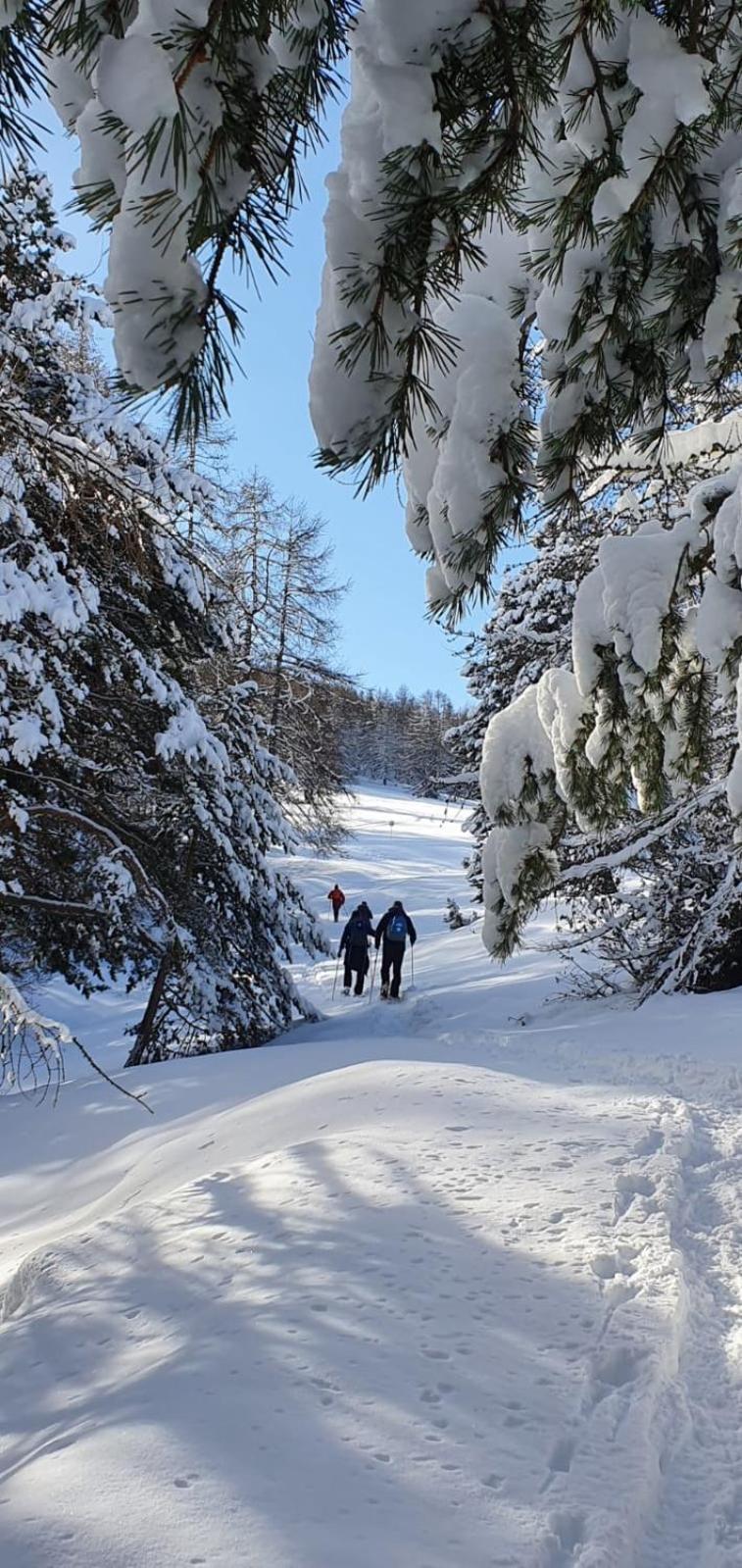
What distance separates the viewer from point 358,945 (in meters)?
15.8

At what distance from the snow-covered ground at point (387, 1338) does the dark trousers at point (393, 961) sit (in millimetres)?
8505

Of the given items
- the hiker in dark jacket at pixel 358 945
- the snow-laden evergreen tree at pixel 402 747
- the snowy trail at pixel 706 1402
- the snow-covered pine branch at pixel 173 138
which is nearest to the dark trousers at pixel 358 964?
the hiker in dark jacket at pixel 358 945

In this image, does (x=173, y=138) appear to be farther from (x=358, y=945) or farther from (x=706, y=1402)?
(x=358, y=945)

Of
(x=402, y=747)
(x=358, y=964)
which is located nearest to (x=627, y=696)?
(x=358, y=964)

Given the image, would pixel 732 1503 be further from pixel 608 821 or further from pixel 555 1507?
pixel 608 821

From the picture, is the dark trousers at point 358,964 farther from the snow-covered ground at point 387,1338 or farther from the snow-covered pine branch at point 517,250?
the snow-covered pine branch at point 517,250

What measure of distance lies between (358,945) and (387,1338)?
13032 mm

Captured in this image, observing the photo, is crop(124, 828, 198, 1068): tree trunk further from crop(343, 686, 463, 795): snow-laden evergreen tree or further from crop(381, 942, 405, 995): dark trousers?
crop(343, 686, 463, 795): snow-laden evergreen tree

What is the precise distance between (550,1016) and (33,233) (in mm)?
10193

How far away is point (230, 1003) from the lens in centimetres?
1070

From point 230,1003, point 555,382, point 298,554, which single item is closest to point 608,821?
point 555,382

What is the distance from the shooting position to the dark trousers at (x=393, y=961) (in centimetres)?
1462

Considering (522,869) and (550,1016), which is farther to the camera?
(550,1016)

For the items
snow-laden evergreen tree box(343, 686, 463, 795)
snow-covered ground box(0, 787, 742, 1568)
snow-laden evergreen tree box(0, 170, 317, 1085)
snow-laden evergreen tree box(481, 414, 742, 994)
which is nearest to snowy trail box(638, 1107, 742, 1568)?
snow-covered ground box(0, 787, 742, 1568)
